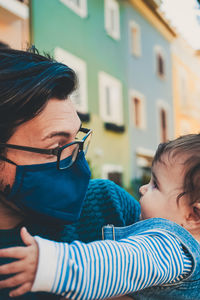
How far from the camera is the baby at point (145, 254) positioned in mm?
1253

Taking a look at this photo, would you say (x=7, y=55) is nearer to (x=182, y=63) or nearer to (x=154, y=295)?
(x=154, y=295)

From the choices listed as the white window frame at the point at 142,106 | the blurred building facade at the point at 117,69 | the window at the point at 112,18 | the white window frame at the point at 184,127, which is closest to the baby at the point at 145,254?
the blurred building facade at the point at 117,69

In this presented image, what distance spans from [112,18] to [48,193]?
1422 cm

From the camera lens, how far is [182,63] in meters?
21.9

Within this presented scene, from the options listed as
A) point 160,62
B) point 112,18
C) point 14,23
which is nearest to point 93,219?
point 14,23

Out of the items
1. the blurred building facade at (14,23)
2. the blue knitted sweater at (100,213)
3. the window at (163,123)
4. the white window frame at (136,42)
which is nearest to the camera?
the blue knitted sweater at (100,213)

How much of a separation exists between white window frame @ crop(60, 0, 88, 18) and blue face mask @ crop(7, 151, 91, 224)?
10.8 meters

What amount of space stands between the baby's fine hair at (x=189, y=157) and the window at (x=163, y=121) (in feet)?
56.5

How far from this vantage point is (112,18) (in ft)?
50.0

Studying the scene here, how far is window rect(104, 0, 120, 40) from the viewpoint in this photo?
14.6 metres

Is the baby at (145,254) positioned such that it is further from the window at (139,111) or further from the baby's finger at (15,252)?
the window at (139,111)

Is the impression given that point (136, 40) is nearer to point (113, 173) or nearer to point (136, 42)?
point (136, 42)

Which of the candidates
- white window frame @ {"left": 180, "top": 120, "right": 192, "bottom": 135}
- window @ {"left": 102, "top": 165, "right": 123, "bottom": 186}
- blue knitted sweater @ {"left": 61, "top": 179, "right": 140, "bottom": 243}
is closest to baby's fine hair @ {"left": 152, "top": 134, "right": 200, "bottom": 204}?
blue knitted sweater @ {"left": 61, "top": 179, "right": 140, "bottom": 243}

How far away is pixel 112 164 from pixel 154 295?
12.8m
